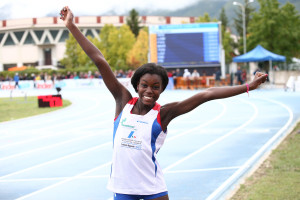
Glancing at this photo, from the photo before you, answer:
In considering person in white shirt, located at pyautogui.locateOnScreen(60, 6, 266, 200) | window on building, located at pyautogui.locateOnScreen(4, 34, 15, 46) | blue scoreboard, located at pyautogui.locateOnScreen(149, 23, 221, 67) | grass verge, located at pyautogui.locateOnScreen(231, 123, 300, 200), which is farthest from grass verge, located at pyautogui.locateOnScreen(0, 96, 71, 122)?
window on building, located at pyautogui.locateOnScreen(4, 34, 15, 46)

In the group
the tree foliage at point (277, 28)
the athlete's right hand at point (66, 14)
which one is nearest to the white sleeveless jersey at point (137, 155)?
the athlete's right hand at point (66, 14)

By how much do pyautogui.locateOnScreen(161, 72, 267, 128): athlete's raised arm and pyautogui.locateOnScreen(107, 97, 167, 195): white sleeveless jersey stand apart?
8 centimetres

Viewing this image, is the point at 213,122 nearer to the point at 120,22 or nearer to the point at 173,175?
the point at 173,175

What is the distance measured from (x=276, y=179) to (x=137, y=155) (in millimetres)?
4299

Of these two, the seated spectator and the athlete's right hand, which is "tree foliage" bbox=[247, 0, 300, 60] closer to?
the seated spectator

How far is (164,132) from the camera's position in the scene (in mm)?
3207

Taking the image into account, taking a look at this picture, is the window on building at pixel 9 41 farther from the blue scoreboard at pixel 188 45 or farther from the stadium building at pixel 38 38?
the blue scoreboard at pixel 188 45

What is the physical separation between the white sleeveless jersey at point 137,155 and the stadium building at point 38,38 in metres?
84.0

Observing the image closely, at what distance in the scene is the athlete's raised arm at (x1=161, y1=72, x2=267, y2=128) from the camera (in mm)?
3232

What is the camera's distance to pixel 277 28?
45344 millimetres

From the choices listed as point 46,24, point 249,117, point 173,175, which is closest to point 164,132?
point 173,175

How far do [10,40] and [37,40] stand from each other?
6.35 metres

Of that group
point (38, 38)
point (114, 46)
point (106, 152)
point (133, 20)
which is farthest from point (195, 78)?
point (38, 38)

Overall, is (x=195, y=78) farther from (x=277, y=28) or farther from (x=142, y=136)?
(x=142, y=136)
